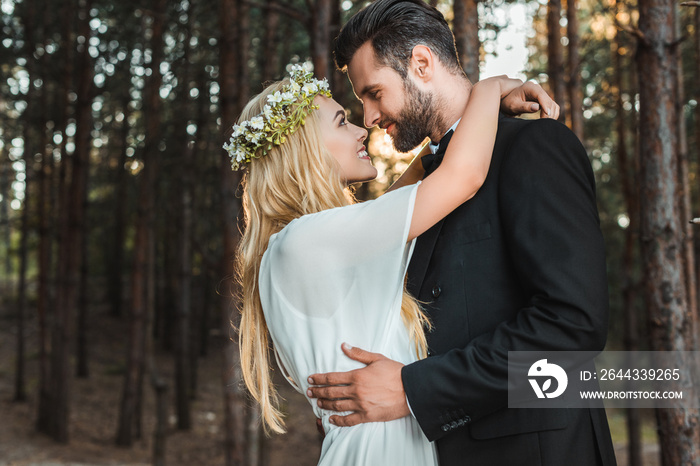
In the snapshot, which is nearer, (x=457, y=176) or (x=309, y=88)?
(x=457, y=176)

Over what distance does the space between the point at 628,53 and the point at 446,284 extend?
11.7 meters

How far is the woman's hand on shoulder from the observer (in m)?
2.26

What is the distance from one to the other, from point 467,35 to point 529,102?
1.81 meters

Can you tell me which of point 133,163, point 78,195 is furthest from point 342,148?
point 133,163

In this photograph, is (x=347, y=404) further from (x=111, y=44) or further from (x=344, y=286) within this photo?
(x=111, y=44)

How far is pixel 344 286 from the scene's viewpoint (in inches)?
83.0

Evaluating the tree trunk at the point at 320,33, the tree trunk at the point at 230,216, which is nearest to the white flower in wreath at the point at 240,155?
the tree trunk at the point at 320,33

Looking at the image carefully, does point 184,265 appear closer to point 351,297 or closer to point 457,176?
point 351,297

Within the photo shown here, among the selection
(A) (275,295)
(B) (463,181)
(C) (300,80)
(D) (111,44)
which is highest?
(D) (111,44)

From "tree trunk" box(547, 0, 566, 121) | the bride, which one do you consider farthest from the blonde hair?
"tree trunk" box(547, 0, 566, 121)

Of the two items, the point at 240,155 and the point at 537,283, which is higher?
the point at 240,155

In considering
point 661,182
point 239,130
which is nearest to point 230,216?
point 239,130

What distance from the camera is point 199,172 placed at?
583 inches

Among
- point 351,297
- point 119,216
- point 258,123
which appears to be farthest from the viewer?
point 119,216
